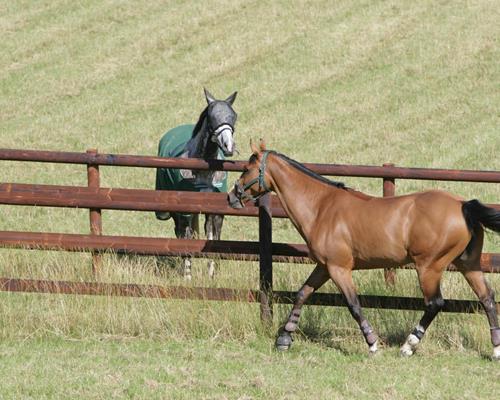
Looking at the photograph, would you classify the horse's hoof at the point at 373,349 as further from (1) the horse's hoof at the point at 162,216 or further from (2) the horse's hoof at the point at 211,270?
(1) the horse's hoof at the point at 162,216

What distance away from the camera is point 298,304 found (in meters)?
8.50

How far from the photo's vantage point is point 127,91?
24.6 meters

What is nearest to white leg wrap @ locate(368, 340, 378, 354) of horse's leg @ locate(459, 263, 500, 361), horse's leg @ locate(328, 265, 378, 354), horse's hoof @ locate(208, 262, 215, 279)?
horse's leg @ locate(328, 265, 378, 354)

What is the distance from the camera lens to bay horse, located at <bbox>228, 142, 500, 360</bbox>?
787 cm

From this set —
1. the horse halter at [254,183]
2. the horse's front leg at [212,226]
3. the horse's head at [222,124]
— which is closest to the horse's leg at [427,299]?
the horse halter at [254,183]

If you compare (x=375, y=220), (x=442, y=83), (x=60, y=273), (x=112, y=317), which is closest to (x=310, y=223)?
(x=375, y=220)

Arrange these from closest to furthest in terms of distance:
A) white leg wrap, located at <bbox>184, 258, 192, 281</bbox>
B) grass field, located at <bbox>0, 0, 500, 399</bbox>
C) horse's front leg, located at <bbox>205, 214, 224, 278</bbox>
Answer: grass field, located at <bbox>0, 0, 500, 399</bbox> < white leg wrap, located at <bbox>184, 258, 192, 281</bbox> < horse's front leg, located at <bbox>205, 214, 224, 278</bbox>

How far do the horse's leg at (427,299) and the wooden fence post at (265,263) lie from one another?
128cm

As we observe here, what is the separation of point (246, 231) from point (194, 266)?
502 centimetres

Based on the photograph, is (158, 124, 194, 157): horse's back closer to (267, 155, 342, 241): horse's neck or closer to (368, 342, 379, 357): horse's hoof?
(267, 155, 342, 241): horse's neck

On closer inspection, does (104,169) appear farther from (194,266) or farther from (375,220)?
(375,220)

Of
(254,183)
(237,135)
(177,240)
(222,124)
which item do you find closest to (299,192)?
(254,183)

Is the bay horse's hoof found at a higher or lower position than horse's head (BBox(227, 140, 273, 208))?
lower

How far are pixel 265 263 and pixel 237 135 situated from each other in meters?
12.9
